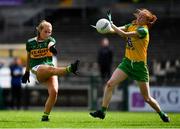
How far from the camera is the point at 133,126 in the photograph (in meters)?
15.9

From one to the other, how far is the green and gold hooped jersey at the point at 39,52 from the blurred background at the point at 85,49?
10.9 metres

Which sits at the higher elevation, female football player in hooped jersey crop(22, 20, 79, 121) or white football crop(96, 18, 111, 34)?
white football crop(96, 18, 111, 34)

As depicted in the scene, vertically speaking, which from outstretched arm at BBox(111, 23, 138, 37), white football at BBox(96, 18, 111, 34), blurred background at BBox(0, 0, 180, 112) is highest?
white football at BBox(96, 18, 111, 34)

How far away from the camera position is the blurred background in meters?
28.5

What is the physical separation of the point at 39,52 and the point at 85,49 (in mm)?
23942

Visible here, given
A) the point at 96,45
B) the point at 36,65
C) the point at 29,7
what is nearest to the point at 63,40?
the point at 96,45

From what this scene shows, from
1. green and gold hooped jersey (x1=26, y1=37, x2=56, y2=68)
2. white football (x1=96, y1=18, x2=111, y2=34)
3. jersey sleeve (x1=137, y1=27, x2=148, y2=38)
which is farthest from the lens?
green and gold hooped jersey (x1=26, y1=37, x2=56, y2=68)

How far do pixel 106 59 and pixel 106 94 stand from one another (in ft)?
48.9

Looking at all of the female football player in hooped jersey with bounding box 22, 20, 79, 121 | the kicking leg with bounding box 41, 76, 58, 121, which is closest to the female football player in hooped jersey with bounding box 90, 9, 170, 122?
the kicking leg with bounding box 41, 76, 58, 121

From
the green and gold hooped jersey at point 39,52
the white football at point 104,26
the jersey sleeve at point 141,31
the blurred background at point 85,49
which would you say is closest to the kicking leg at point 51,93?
the green and gold hooped jersey at point 39,52

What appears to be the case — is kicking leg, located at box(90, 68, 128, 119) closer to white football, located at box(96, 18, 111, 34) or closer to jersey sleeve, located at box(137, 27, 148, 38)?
jersey sleeve, located at box(137, 27, 148, 38)

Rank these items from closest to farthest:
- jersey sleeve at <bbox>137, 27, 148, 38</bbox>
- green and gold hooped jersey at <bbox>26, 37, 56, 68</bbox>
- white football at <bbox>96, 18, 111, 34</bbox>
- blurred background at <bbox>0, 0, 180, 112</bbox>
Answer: white football at <bbox>96, 18, 111, 34</bbox> → jersey sleeve at <bbox>137, 27, 148, 38</bbox> → green and gold hooped jersey at <bbox>26, 37, 56, 68</bbox> → blurred background at <bbox>0, 0, 180, 112</bbox>

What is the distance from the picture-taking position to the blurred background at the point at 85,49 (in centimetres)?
2845

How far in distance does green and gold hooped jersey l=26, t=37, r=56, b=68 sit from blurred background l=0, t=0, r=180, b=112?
10.9 m
